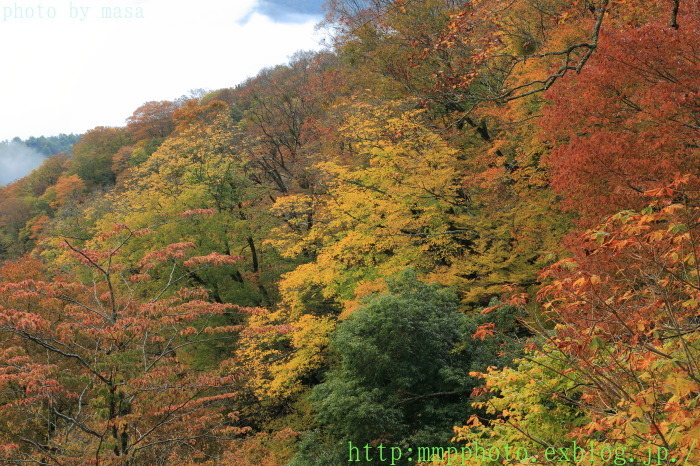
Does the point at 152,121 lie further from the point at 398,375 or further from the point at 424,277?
the point at 398,375

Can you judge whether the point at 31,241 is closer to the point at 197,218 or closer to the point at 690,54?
the point at 197,218

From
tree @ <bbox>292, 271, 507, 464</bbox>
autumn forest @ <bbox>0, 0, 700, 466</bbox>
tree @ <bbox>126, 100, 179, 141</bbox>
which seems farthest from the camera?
tree @ <bbox>126, 100, 179, 141</bbox>

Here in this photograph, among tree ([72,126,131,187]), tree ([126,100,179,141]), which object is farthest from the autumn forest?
tree ([126,100,179,141])

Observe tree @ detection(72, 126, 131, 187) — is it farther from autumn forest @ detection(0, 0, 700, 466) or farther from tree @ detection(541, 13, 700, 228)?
tree @ detection(541, 13, 700, 228)

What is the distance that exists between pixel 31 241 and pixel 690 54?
4616 cm

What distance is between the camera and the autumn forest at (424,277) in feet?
13.0

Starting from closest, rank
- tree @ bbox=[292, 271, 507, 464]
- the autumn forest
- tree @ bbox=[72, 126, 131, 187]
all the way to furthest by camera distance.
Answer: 1. the autumn forest
2. tree @ bbox=[292, 271, 507, 464]
3. tree @ bbox=[72, 126, 131, 187]

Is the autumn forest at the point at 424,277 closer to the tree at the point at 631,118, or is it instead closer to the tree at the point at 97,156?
the tree at the point at 631,118

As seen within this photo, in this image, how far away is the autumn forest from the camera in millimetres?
3977

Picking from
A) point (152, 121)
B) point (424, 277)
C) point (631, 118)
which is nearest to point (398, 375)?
point (424, 277)

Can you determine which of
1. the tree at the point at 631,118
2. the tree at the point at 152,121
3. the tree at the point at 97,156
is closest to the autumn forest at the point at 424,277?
the tree at the point at 631,118

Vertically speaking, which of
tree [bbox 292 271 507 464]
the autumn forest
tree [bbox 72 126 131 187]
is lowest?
tree [bbox 292 271 507 464]

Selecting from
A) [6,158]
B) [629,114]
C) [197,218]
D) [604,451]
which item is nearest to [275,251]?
[197,218]

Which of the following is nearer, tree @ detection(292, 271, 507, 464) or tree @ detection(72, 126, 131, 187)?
tree @ detection(292, 271, 507, 464)
